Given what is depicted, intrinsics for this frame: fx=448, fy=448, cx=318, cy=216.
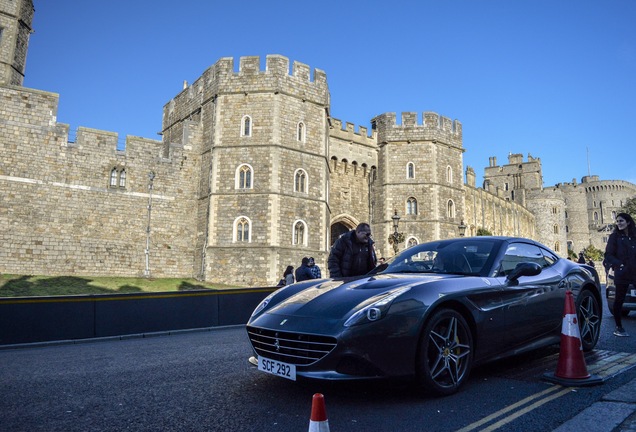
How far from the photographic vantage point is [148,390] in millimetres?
4020

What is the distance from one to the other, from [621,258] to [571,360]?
384cm

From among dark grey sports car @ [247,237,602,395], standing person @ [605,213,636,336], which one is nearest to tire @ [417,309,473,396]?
dark grey sports car @ [247,237,602,395]

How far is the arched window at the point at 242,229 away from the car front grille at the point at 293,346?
18.7 metres

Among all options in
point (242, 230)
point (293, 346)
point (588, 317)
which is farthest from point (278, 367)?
point (242, 230)

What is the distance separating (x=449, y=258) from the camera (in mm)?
4680

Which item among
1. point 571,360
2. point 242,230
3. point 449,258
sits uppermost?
point 242,230

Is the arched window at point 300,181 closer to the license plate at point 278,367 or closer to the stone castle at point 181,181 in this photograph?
the stone castle at point 181,181

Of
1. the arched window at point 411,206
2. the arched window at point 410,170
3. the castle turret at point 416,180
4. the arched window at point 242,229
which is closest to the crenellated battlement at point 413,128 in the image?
the castle turret at point 416,180

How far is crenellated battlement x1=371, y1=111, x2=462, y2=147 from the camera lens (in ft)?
99.4

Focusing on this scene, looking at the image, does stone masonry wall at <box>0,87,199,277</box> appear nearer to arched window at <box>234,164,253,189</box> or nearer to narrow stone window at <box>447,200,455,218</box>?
arched window at <box>234,164,253,189</box>

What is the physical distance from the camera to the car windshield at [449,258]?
177 inches

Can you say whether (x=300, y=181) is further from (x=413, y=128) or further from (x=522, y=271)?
(x=522, y=271)

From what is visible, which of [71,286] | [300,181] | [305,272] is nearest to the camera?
[305,272]

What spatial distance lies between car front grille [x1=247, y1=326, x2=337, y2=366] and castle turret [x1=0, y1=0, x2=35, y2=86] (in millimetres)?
25066
